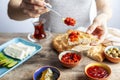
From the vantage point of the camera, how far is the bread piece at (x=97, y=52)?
123 cm

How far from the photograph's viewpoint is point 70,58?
47.9 inches

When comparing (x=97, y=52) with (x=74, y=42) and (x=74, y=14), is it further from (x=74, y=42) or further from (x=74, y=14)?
(x=74, y=14)

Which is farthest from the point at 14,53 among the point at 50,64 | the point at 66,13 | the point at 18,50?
the point at 66,13

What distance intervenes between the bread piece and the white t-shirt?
0.40 metres

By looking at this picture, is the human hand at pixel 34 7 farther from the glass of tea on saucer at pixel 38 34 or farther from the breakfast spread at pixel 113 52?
the breakfast spread at pixel 113 52

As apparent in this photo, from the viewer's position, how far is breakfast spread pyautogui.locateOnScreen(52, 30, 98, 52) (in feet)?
4.35

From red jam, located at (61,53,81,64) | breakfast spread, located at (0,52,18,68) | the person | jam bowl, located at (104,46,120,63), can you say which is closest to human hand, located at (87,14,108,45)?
the person

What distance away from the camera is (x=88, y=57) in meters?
1.28

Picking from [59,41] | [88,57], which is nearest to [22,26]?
[59,41]

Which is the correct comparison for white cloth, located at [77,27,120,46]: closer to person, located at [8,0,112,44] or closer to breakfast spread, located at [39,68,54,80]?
person, located at [8,0,112,44]

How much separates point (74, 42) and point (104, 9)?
41 cm

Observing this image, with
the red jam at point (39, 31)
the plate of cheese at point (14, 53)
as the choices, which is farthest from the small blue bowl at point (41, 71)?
the red jam at point (39, 31)

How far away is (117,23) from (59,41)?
1.34 m

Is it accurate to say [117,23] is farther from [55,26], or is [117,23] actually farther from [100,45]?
[100,45]
